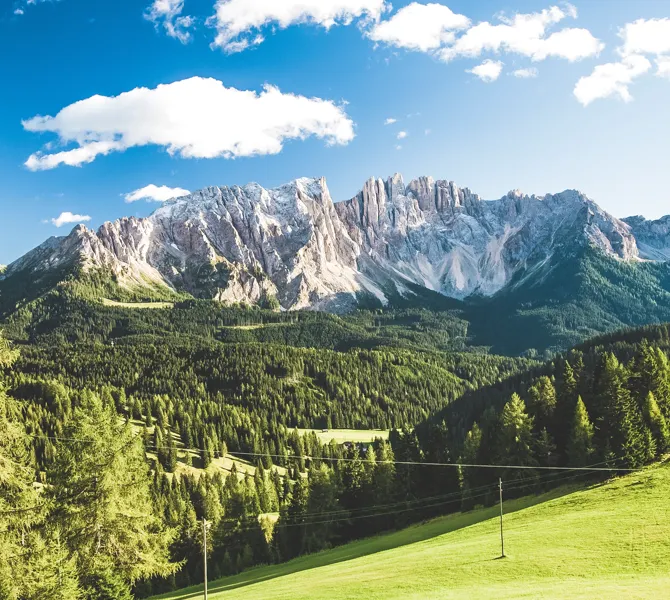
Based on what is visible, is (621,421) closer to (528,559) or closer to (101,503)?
(528,559)

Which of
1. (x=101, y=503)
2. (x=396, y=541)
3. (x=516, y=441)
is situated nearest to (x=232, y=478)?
(x=396, y=541)

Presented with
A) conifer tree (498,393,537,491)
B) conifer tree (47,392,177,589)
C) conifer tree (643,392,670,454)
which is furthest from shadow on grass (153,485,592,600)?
conifer tree (47,392,177,589)

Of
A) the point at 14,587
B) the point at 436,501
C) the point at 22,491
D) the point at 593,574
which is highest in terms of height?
the point at 22,491

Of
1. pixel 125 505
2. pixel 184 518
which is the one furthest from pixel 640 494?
pixel 184 518

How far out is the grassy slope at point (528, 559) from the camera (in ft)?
116

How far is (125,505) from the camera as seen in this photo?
1473 inches

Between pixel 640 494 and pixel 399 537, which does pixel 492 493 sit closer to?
pixel 399 537

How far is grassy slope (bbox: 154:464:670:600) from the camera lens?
3522 centimetres

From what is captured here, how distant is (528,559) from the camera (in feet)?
137

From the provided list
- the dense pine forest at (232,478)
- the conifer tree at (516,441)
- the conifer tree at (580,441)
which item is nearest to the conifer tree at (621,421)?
the dense pine forest at (232,478)

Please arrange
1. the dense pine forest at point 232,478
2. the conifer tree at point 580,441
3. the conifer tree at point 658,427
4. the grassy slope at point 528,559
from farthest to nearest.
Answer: the conifer tree at point 580,441 → the conifer tree at point 658,427 → the grassy slope at point 528,559 → the dense pine forest at point 232,478

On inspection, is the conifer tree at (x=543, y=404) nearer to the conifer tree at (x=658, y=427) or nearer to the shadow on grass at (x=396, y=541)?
the conifer tree at (x=658, y=427)

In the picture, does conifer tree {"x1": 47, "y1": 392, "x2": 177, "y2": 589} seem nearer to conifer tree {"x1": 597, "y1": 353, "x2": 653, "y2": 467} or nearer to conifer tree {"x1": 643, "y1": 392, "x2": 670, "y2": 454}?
conifer tree {"x1": 597, "y1": 353, "x2": 653, "y2": 467}

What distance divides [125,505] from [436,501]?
5774cm
